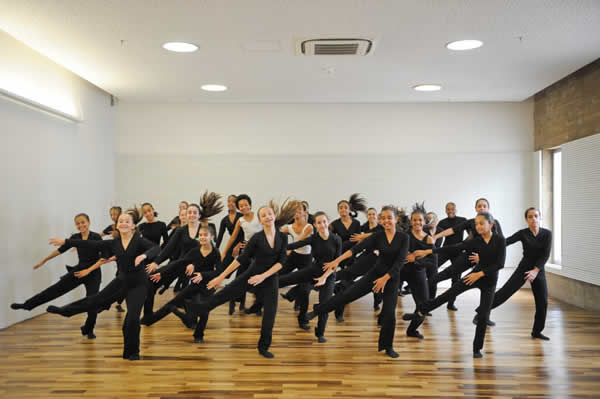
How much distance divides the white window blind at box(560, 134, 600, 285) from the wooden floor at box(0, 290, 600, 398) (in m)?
1.03

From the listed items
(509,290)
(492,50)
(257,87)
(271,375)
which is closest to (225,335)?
(271,375)

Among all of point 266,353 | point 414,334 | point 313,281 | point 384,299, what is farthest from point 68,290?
point 414,334

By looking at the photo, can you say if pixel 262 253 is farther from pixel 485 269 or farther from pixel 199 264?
pixel 485 269

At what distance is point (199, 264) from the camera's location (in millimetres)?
5234

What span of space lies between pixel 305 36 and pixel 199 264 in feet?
8.80

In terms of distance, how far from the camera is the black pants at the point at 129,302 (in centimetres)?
445

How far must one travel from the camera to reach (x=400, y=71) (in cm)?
679

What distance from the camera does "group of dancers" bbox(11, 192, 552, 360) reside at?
4.51 metres

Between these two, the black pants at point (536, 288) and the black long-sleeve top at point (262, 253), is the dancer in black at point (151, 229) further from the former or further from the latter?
the black pants at point (536, 288)

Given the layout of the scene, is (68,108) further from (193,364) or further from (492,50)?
(492,50)

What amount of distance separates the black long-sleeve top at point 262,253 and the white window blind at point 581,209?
4.48 meters

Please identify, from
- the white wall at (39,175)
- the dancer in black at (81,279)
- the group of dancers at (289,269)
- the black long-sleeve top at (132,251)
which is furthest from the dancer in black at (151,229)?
the black long-sleeve top at (132,251)

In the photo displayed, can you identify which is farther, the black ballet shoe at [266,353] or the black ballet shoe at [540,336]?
the black ballet shoe at [540,336]

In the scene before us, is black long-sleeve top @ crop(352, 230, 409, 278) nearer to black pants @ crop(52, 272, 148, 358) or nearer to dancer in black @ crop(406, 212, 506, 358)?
dancer in black @ crop(406, 212, 506, 358)
